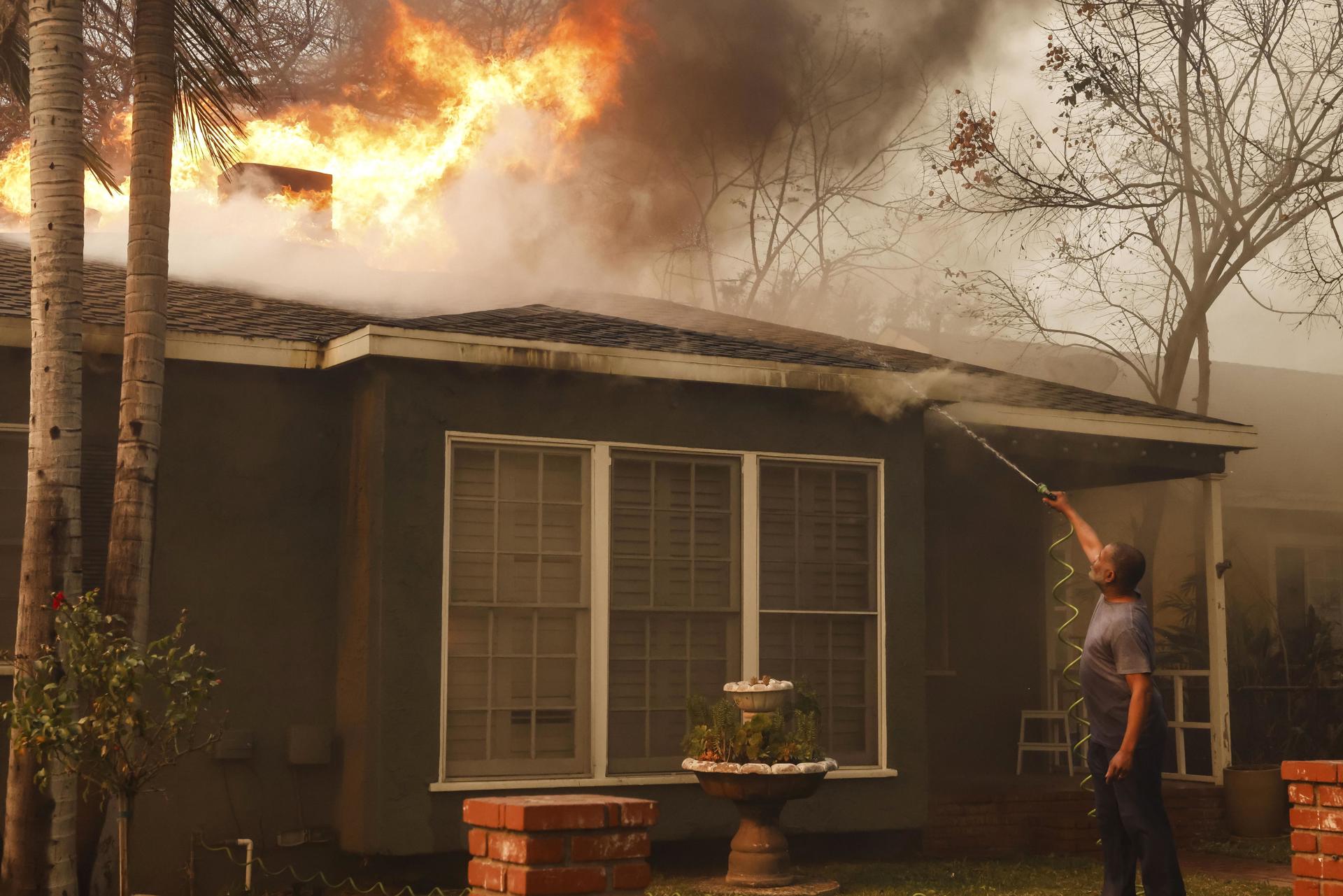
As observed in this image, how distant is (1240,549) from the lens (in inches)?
715

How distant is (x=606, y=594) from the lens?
30.5 feet

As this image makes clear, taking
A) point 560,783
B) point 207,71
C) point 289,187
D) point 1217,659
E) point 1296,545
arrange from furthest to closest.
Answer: point 1296,545, point 289,187, point 1217,659, point 207,71, point 560,783

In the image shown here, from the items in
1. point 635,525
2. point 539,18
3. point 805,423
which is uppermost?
point 539,18

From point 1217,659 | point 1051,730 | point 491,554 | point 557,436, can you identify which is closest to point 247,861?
point 491,554

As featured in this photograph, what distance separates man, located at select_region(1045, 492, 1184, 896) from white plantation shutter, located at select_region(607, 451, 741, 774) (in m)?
3.55

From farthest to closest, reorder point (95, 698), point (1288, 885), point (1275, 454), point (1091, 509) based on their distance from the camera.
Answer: point (1275, 454)
point (1091, 509)
point (1288, 885)
point (95, 698)

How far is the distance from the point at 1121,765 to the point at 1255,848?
6009 millimetres

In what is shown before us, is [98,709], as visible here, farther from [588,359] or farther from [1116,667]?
[1116,667]

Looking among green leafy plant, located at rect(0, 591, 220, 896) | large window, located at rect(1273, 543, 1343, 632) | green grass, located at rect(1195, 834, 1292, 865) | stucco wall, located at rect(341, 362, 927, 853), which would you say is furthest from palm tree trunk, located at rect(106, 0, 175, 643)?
large window, located at rect(1273, 543, 1343, 632)

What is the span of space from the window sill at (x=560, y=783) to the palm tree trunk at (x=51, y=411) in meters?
2.00

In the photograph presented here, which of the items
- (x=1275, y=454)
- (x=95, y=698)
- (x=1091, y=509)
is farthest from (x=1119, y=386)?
(x=95, y=698)

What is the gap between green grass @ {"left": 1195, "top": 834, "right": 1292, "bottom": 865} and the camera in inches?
428

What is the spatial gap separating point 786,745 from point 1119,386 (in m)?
15.8

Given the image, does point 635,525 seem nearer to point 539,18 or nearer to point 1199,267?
point 1199,267
